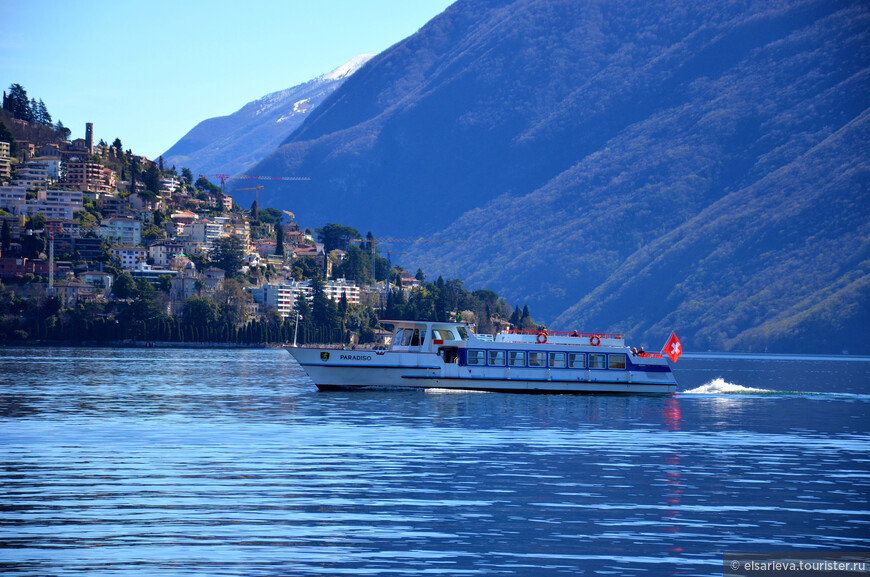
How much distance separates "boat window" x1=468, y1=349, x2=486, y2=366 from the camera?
85.1m

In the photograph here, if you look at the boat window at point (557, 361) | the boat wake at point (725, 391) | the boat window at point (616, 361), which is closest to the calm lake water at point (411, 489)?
the boat window at point (557, 361)

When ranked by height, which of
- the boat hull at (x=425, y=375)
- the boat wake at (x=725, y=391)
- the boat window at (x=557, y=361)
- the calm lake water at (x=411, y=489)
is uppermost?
the boat window at (x=557, y=361)

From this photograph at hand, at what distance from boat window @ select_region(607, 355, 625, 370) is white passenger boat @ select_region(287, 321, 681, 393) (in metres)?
0.07

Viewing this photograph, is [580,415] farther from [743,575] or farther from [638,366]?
[743,575]

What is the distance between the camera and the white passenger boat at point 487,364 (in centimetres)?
8338

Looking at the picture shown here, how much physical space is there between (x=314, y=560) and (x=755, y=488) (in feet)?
58.9

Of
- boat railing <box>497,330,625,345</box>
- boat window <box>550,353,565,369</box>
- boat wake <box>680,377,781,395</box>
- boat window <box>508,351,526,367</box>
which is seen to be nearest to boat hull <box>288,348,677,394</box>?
boat window <box>508,351,526,367</box>

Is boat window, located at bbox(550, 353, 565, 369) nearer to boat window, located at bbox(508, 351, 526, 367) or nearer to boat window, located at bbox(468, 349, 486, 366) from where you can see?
boat window, located at bbox(508, 351, 526, 367)

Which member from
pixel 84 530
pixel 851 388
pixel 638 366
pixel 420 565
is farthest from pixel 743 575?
pixel 851 388

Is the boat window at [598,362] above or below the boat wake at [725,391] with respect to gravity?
above

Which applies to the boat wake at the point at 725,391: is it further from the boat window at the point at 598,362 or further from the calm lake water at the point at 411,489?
the calm lake water at the point at 411,489

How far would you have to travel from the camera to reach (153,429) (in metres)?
56.9

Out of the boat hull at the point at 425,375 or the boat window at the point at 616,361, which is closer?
the boat hull at the point at 425,375

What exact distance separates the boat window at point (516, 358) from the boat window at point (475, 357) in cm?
197
